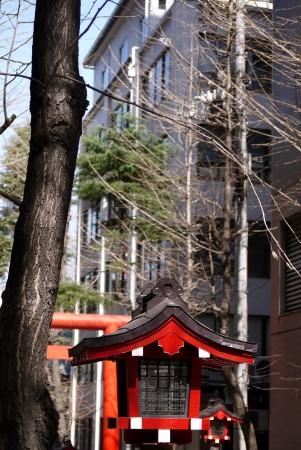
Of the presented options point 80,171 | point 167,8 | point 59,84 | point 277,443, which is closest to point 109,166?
point 80,171

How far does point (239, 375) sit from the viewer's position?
52.3 ft

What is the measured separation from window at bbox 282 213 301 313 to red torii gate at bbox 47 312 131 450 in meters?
3.49

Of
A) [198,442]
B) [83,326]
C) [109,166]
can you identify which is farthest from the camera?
[198,442]

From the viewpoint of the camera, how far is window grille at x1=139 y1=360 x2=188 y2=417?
9531 mm

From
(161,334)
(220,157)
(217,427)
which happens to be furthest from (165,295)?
(220,157)

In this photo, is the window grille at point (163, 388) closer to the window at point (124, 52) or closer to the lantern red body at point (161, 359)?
the lantern red body at point (161, 359)

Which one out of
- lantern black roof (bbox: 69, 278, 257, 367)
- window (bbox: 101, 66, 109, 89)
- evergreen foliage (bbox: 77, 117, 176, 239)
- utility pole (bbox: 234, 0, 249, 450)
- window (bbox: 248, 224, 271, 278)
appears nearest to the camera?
lantern black roof (bbox: 69, 278, 257, 367)

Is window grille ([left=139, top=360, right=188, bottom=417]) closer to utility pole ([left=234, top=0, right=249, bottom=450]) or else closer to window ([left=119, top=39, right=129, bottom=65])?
utility pole ([left=234, top=0, right=249, bottom=450])

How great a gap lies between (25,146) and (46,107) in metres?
20.7

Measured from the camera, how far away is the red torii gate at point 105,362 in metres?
15.8

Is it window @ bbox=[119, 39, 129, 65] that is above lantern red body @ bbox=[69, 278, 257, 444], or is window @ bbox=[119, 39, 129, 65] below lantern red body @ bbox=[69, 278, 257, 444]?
above

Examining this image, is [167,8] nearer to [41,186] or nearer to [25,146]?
[25,146]

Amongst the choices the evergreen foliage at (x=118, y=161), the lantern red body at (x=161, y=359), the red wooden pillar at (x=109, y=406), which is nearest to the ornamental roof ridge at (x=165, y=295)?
the lantern red body at (x=161, y=359)

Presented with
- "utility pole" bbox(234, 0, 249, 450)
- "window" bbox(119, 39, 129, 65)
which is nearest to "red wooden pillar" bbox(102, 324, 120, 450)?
"utility pole" bbox(234, 0, 249, 450)
